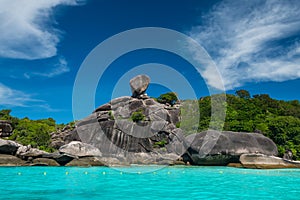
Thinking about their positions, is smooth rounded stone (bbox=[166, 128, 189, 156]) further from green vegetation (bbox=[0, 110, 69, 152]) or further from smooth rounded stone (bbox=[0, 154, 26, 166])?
smooth rounded stone (bbox=[0, 154, 26, 166])

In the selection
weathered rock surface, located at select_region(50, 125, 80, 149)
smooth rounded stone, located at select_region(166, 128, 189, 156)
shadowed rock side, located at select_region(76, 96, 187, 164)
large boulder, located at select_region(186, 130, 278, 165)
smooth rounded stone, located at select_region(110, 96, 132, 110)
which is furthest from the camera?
smooth rounded stone, located at select_region(110, 96, 132, 110)

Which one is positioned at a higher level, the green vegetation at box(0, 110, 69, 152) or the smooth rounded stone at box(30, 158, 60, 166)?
the green vegetation at box(0, 110, 69, 152)

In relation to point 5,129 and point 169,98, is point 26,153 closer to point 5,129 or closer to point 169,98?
point 5,129

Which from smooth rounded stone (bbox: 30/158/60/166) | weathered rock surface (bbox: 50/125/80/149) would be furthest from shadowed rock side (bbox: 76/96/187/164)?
smooth rounded stone (bbox: 30/158/60/166)

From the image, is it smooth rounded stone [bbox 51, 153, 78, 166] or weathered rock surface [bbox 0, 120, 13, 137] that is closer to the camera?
smooth rounded stone [bbox 51, 153, 78, 166]

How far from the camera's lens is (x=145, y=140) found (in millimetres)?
26828

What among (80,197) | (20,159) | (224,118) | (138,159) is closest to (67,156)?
(20,159)

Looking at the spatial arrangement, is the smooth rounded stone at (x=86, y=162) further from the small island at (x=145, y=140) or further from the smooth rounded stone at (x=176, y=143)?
the smooth rounded stone at (x=176, y=143)

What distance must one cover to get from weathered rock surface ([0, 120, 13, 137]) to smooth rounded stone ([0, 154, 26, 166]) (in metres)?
15.3

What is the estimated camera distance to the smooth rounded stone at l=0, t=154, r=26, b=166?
19.2 m

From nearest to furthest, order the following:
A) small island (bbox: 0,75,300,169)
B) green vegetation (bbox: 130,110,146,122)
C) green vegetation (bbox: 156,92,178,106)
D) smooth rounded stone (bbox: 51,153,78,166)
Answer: smooth rounded stone (bbox: 51,153,78,166)
small island (bbox: 0,75,300,169)
green vegetation (bbox: 130,110,146,122)
green vegetation (bbox: 156,92,178,106)

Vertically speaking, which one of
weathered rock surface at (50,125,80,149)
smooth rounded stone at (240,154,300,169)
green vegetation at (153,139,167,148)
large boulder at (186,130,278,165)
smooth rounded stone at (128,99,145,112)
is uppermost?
smooth rounded stone at (128,99,145,112)

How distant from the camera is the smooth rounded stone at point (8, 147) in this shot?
1962 cm

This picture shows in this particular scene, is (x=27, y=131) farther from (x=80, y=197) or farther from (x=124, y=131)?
(x=80, y=197)
